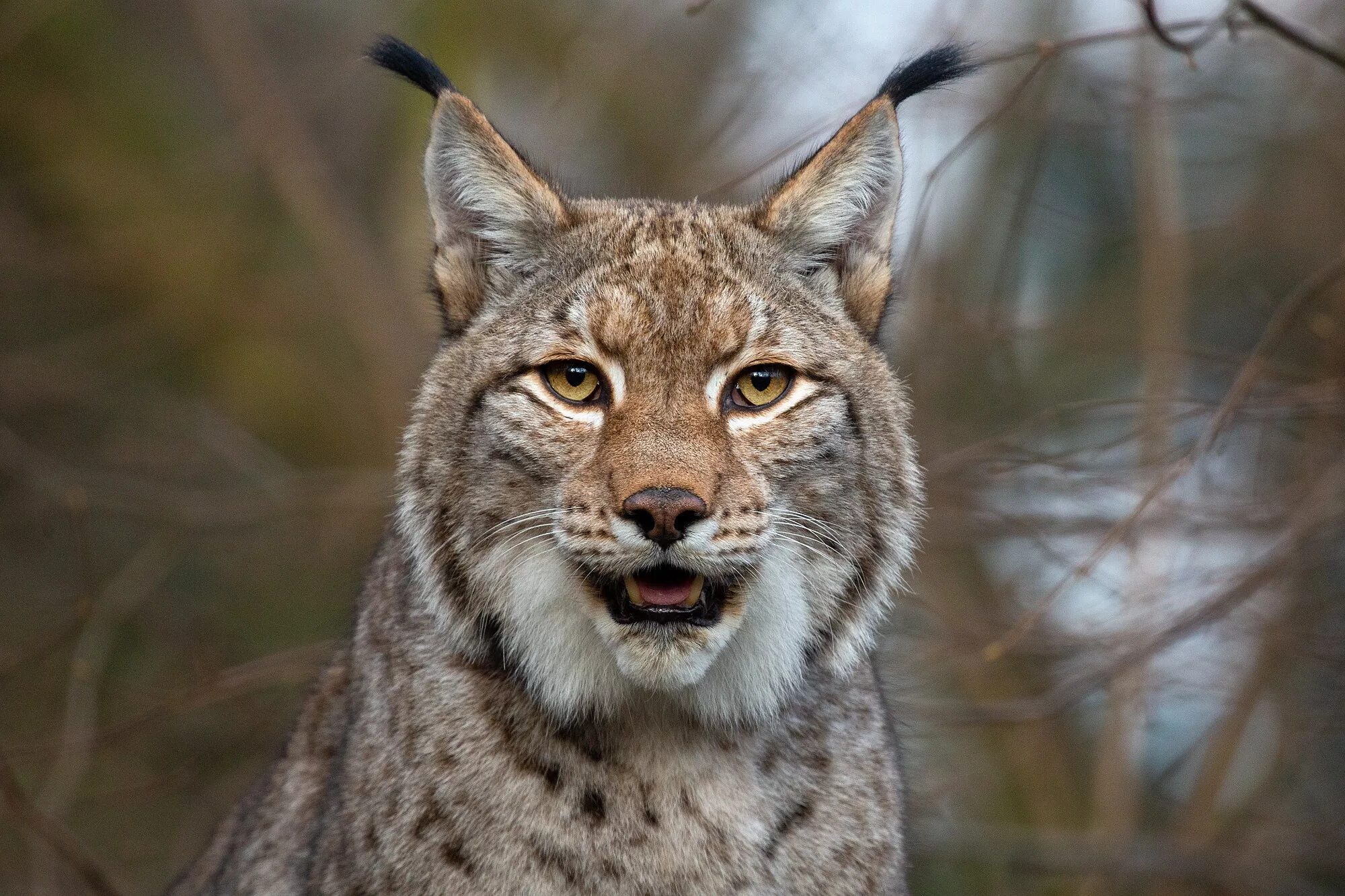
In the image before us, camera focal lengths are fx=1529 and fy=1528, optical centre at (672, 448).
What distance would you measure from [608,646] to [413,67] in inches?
64.8

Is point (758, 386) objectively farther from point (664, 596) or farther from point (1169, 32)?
point (1169, 32)

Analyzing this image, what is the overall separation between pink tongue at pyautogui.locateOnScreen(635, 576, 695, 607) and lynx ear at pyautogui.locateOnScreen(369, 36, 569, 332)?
3.71 ft

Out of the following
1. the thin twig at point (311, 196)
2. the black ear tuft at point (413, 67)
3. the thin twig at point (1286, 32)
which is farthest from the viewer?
the thin twig at point (311, 196)

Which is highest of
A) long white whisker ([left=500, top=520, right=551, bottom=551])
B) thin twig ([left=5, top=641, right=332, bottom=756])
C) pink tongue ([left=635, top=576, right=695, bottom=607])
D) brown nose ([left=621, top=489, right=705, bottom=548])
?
brown nose ([left=621, top=489, right=705, bottom=548])

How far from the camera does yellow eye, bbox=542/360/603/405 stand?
13.0 ft

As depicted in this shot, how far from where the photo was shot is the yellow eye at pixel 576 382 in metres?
3.96

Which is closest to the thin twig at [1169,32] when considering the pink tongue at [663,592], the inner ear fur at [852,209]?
the inner ear fur at [852,209]

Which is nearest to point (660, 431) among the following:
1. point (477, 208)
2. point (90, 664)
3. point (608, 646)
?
point (608, 646)

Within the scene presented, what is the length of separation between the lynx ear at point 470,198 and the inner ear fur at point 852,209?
65 centimetres

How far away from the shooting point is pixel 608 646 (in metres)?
3.74

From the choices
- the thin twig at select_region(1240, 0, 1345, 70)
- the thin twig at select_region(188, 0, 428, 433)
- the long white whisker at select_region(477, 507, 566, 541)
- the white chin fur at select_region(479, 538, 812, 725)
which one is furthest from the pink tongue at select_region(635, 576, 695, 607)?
the thin twig at select_region(188, 0, 428, 433)

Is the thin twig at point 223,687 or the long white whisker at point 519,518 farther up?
the long white whisker at point 519,518

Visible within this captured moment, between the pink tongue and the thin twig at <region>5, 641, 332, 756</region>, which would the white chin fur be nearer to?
the pink tongue

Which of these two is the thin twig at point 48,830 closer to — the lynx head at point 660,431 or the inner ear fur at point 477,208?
the lynx head at point 660,431
